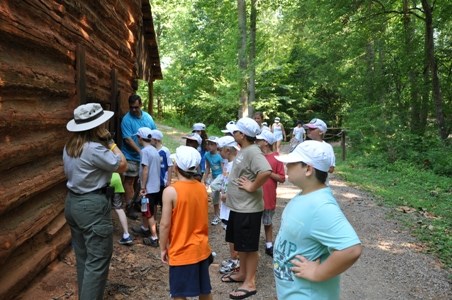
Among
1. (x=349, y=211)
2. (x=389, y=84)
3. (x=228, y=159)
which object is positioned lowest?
(x=349, y=211)

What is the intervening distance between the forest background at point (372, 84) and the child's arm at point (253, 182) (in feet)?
A: 11.3

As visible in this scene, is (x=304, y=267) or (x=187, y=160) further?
(x=187, y=160)

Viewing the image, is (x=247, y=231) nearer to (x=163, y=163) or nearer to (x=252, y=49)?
(x=163, y=163)

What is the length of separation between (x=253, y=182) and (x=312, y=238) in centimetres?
224

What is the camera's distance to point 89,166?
3.56 metres

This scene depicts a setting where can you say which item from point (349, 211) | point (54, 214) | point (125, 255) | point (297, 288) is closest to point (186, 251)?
point (297, 288)

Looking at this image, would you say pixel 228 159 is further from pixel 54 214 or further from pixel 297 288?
pixel 297 288

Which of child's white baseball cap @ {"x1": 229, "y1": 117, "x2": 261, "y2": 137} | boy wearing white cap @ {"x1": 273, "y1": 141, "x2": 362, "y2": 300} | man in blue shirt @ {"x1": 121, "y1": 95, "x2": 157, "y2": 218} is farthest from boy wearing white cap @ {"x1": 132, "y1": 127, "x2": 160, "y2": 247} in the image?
boy wearing white cap @ {"x1": 273, "y1": 141, "x2": 362, "y2": 300}

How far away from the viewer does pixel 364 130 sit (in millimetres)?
18328

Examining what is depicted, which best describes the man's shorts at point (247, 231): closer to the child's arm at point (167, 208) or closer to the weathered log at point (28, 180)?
the child's arm at point (167, 208)

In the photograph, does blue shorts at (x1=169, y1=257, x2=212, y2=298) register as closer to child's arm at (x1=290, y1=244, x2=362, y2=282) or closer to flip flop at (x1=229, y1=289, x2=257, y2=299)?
flip flop at (x1=229, y1=289, x2=257, y2=299)

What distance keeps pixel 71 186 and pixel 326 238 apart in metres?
2.47

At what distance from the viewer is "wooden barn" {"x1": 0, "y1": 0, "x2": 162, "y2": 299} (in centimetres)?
346

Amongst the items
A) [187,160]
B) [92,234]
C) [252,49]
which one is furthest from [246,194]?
[252,49]
